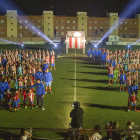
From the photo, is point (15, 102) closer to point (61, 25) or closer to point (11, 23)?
point (11, 23)

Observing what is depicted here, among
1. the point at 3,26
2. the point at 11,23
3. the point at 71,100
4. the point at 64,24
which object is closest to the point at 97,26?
the point at 64,24

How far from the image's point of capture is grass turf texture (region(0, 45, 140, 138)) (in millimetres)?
9320

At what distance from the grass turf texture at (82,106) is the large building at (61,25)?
54166 millimetres

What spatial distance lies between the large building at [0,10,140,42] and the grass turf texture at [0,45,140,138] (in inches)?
2133

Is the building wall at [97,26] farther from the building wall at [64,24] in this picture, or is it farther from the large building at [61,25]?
the building wall at [64,24]

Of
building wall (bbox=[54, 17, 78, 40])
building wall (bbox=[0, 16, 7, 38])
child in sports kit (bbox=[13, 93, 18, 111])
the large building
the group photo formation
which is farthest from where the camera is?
building wall (bbox=[54, 17, 78, 40])

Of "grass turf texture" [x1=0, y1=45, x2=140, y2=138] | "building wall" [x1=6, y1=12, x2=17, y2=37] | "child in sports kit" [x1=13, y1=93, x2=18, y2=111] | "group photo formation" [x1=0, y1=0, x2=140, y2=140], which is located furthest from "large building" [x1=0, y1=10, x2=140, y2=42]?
"child in sports kit" [x1=13, y1=93, x2=18, y2=111]

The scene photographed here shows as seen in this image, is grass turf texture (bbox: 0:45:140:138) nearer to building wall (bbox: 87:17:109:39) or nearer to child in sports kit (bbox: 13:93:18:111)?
child in sports kit (bbox: 13:93:18:111)

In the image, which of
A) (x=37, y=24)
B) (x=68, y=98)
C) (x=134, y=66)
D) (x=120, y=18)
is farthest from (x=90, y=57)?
(x=120, y=18)

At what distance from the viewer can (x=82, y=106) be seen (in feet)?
38.1

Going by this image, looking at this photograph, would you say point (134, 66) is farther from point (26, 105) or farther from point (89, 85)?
point (26, 105)

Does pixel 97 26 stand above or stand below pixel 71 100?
above

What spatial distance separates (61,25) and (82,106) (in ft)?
209

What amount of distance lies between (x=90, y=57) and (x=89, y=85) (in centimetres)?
1390
